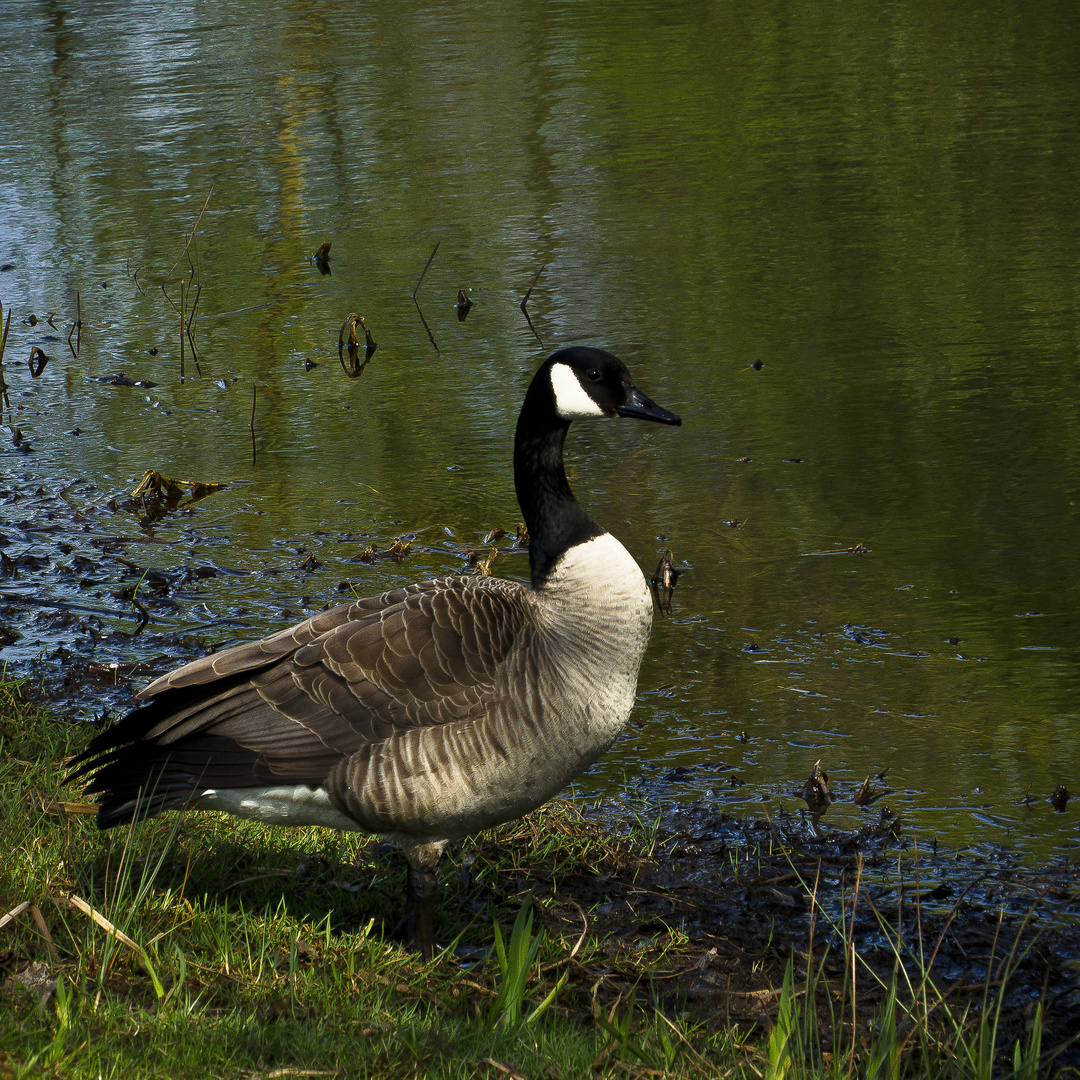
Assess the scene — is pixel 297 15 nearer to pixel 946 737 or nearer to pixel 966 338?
pixel 966 338

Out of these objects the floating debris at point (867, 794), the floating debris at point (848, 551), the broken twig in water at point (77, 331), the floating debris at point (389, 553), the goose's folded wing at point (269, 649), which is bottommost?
the floating debris at point (848, 551)

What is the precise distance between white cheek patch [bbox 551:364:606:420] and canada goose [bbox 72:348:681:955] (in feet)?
2.25

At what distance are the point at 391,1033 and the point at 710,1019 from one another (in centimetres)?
95

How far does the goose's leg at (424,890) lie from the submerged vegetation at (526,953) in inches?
3.6

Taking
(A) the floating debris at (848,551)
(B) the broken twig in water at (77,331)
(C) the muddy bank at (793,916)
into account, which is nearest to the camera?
(C) the muddy bank at (793,916)

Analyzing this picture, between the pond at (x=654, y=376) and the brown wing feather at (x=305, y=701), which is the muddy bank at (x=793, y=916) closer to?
the pond at (x=654, y=376)

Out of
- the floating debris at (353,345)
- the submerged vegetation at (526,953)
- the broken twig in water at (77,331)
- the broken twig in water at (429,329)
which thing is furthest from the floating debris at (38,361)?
the submerged vegetation at (526,953)

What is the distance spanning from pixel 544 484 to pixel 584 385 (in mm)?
374

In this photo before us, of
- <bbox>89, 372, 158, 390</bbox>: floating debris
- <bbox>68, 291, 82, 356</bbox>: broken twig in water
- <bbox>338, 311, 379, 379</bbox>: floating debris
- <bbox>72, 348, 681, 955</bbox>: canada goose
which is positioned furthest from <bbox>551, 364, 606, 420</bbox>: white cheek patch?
<bbox>68, 291, 82, 356</bbox>: broken twig in water

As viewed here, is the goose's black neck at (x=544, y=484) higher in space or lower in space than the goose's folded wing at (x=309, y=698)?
higher

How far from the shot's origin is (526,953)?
3.40m

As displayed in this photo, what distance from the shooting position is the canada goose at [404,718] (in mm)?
4016

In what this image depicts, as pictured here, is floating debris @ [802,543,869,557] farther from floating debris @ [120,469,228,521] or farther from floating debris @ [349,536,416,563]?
floating debris @ [120,469,228,521]

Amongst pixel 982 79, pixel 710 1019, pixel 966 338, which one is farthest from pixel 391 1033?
pixel 982 79
